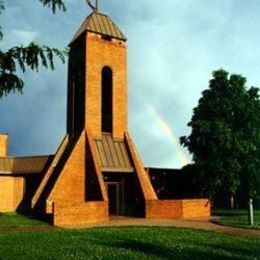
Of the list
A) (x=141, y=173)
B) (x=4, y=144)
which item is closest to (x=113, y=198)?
(x=141, y=173)

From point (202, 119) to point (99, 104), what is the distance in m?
7.21

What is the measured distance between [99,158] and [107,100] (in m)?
5.13

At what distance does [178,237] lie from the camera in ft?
56.1

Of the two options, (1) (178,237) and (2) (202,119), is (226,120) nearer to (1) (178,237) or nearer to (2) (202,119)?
(2) (202,119)

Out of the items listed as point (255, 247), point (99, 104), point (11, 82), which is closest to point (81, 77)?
point (99, 104)

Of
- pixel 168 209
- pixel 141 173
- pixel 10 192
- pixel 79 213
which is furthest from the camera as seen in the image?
pixel 10 192

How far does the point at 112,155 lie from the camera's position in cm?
2900

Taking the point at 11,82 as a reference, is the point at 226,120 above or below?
above

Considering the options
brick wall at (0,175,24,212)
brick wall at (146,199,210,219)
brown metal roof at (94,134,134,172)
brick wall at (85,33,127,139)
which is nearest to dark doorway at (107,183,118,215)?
brown metal roof at (94,134,134,172)

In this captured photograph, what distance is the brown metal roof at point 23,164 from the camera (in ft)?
116

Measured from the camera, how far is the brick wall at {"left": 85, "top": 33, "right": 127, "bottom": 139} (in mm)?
29641

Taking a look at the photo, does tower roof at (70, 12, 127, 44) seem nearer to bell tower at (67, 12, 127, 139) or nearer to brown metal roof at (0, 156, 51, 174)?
bell tower at (67, 12, 127, 139)

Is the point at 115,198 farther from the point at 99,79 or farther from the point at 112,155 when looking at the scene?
the point at 99,79

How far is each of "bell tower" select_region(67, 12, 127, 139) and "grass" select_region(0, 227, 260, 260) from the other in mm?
11875
